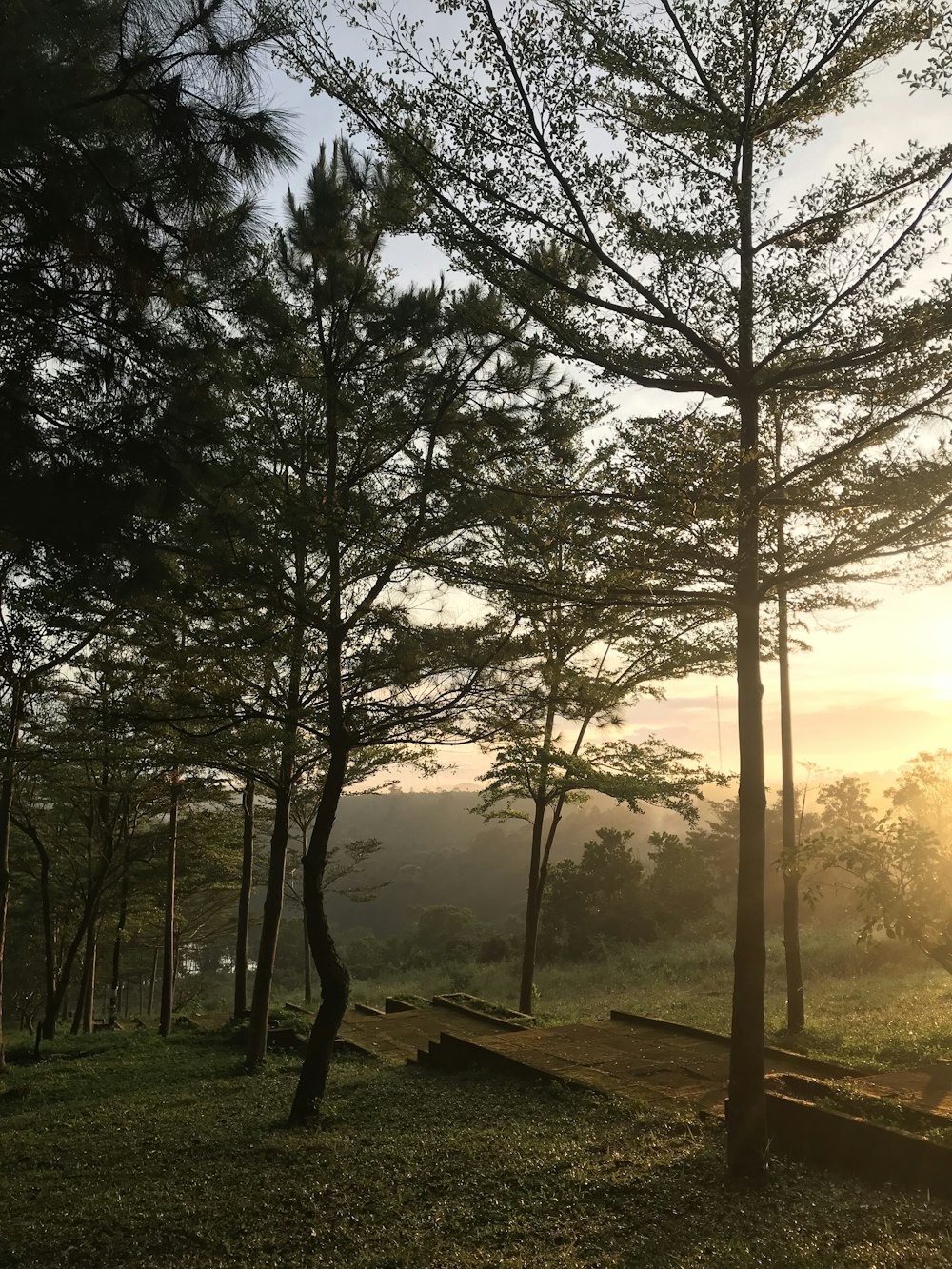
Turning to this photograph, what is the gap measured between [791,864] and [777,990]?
29.1 ft

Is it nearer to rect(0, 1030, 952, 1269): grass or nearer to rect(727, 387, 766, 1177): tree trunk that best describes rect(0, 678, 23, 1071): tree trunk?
rect(0, 1030, 952, 1269): grass

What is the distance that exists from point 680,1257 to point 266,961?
814 centimetres

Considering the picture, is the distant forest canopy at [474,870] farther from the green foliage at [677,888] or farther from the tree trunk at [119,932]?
the tree trunk at [119,932]

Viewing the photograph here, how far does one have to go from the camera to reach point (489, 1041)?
11.4 m

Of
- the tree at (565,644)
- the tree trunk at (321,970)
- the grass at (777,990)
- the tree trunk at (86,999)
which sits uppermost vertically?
the tree at (565,644)

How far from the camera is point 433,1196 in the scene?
218 inches

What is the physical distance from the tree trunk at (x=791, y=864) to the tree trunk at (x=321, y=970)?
5.75m

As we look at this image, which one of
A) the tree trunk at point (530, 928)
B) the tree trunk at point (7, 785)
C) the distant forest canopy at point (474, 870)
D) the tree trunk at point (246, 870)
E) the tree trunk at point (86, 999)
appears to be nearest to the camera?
the tree trunk at point (7, 785)

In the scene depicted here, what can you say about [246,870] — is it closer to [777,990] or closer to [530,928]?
[530,928]

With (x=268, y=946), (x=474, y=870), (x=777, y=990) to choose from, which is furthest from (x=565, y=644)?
(x=474, y=870)

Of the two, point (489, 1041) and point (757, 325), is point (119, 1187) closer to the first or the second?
point (489, 1041)

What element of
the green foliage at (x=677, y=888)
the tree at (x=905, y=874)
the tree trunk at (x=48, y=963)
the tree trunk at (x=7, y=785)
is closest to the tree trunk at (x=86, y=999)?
the tree trunk at (x=48, y=963)

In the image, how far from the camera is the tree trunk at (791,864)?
12508mm

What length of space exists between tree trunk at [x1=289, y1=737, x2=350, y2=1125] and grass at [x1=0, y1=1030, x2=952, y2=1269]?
0.36 metres
